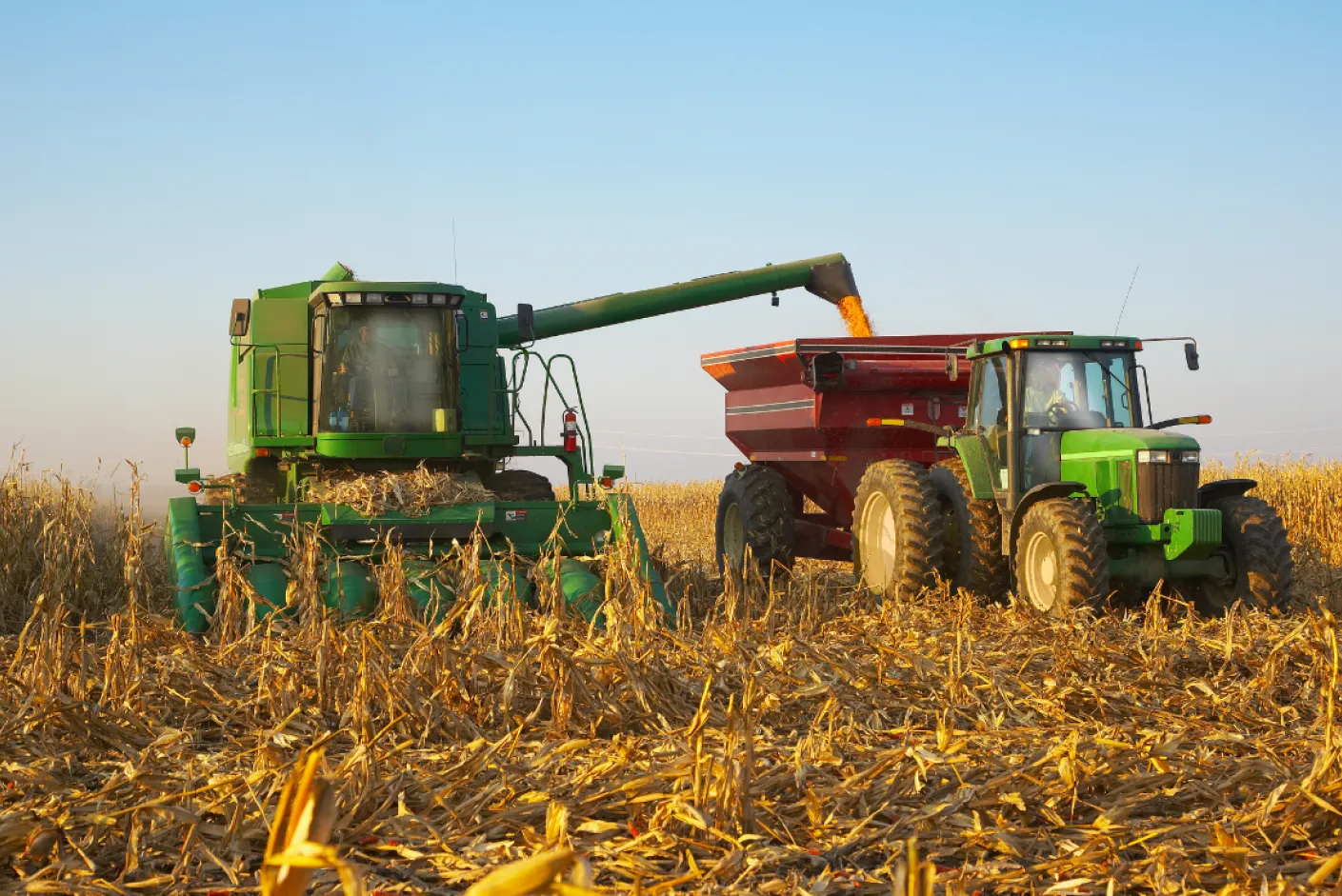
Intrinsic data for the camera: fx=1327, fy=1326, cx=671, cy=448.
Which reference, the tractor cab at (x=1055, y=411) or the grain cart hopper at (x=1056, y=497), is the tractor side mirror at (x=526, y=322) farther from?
the tractor cab at (x=1055, y=411)

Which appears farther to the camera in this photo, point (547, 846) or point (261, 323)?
point (261, 323)

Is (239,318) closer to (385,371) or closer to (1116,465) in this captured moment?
(385,371)

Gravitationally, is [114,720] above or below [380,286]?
below

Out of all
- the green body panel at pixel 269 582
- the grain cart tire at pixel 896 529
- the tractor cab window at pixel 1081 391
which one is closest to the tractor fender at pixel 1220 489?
the tractor cab window at pixel 1081 391

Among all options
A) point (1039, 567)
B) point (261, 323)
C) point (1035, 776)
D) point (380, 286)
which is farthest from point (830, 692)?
point (261, 323)

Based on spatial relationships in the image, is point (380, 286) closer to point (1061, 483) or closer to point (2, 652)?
point (2, 652)

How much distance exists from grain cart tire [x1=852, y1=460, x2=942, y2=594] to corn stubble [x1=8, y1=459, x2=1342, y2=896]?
2.20 meters

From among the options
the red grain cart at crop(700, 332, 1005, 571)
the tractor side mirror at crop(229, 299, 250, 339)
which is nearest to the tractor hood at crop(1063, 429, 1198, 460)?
the red grain cart at crop(700, 332, 1005, 571)

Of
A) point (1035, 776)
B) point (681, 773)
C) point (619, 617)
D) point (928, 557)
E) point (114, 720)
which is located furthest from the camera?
point (928, 557)

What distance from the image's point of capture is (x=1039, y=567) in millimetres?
8875

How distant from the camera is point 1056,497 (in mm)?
9148

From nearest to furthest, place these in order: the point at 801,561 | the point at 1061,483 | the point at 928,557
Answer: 1. the point at 1061,483
2. the point at 928,557
3. the point at 801,561

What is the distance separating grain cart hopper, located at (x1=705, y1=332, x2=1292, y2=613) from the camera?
28.5 ft

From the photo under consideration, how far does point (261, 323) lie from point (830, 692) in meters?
7.35
